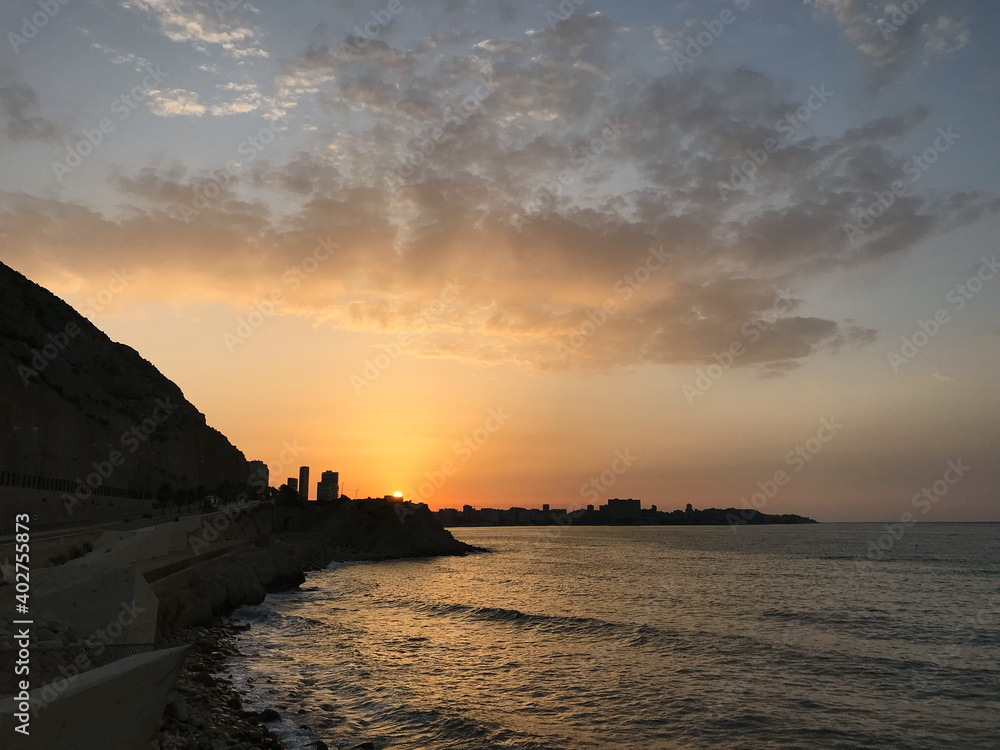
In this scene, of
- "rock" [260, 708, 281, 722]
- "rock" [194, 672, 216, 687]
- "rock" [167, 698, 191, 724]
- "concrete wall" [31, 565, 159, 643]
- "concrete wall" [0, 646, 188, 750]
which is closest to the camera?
"concrete wall" [0, 646, 188, 750]

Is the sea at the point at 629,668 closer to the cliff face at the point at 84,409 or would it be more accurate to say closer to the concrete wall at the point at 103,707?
the concrete wall at the point at 103,707

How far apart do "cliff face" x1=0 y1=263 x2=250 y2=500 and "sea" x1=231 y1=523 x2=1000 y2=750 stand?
26.5 m

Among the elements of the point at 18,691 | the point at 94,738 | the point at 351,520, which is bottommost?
the point at 351,520

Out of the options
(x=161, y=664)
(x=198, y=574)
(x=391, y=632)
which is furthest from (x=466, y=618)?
(x=161, y=664)

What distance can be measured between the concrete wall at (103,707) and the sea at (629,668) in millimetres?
6571

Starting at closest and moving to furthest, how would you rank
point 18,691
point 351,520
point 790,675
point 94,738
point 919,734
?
point 18,691
point 94,738
point 919,734
point 790,675
point 351,520

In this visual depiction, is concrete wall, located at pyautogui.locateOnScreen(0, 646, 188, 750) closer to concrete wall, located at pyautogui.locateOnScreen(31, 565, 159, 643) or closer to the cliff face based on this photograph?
concrete wall, located at pyautogui.locateOnScreen(31, 565, 159, 643)

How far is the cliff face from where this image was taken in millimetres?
54344

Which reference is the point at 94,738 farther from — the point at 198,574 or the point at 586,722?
the point at 198,574

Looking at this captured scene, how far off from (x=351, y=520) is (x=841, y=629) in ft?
349

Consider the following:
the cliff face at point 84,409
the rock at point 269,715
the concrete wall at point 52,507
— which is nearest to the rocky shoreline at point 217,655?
the rock at point 269,715

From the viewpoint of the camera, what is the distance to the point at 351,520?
129375mm

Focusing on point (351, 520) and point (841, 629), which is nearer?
point (841, 629)

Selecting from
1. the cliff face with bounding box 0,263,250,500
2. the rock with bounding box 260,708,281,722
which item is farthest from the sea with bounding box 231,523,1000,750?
the cliff face with bounding box 0,263,250,500
